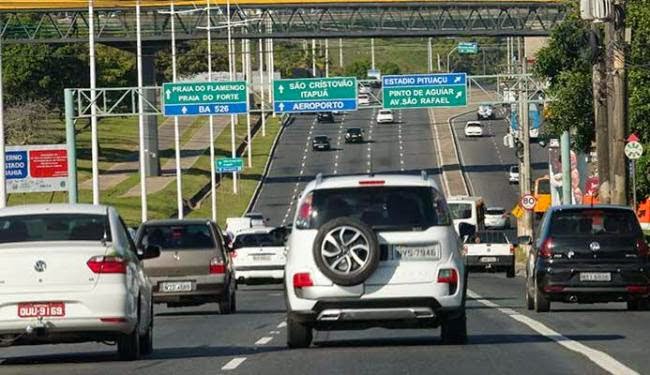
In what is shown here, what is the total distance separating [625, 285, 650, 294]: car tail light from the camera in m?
27.8

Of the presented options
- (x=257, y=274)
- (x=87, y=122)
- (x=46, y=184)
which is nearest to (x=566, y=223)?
(x=257, y=274)

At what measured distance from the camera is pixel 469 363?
18203 mm

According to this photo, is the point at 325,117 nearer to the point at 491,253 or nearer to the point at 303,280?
the point at 491,253

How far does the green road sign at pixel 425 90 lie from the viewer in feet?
228

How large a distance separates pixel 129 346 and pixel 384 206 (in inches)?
125

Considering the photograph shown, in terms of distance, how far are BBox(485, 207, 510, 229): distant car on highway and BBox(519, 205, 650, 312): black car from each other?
58346 millimetres

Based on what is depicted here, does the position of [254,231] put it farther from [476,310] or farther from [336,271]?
[336,271]

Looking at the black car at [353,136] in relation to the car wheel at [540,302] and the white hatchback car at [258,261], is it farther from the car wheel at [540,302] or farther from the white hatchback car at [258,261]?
the car wheel at [540,302]

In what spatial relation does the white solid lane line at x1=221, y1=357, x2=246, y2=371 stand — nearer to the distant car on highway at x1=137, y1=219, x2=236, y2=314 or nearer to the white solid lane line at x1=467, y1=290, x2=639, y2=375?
the white solid lane line at x1=467, y1=290, x2=639, y2=375

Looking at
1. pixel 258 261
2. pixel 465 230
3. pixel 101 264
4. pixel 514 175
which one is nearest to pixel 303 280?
pixel 101 264

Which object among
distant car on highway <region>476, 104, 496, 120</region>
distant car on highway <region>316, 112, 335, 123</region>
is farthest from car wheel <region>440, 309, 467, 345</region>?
distant car on highway <region>316, 112, 335, 123</region>

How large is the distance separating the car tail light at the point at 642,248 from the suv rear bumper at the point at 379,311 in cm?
852

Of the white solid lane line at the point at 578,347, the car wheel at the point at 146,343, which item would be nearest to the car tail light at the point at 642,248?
the white solid lane line at the point at 578,347

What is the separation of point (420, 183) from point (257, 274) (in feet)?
81.8
